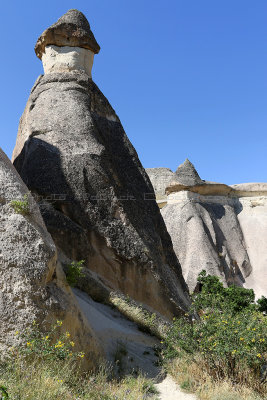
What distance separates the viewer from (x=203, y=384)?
193 inches

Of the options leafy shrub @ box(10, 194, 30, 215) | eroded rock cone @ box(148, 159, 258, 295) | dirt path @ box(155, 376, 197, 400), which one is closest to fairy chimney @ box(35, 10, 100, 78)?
leafy shrub @ box(10, 194, 30, 215)

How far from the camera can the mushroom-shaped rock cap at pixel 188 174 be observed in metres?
19.9

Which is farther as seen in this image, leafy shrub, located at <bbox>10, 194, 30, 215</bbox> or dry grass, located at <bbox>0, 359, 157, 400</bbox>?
leafy shrub, located at <bbox>10, 194, 30, 215</bbox>

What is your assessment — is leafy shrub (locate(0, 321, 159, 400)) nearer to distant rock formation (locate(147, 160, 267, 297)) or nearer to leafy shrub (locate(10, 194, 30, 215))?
leafy shrub (locate(10, 194, 30, 215))

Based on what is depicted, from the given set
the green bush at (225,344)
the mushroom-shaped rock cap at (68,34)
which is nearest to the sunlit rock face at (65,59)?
the mushroom-shaped rock cap at (68,34)

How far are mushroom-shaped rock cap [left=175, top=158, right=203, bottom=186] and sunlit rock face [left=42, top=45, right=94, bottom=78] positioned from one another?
36.2ft

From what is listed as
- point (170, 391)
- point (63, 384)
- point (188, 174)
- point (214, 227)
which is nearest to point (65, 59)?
point (170, 391)

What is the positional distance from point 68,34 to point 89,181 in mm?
4180

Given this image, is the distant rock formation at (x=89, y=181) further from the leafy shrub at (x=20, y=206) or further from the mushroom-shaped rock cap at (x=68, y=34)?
the leafy shrub at (x=20, y=206)

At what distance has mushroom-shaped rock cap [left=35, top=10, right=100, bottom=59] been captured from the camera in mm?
9492

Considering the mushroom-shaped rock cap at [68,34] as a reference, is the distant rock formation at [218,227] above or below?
below

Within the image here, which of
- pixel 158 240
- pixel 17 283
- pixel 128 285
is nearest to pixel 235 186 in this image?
pixel 158 240

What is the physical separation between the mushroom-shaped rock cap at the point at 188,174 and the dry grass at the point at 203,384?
1483 cm

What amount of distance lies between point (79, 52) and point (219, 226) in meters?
13.0
